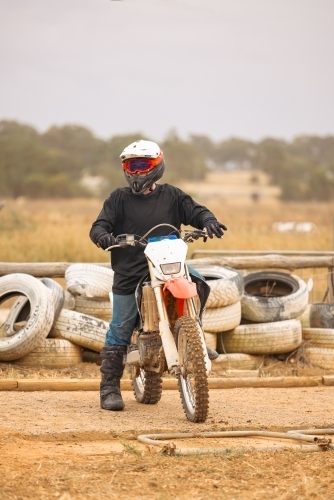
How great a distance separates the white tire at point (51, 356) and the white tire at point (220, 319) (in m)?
1.44

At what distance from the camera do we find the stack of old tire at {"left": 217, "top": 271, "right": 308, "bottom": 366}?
32.5ft

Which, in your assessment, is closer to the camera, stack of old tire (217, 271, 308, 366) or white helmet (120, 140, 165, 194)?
white helmet (120, 140, 165, 194)

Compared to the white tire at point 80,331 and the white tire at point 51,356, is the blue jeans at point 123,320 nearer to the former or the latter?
the white tire at point 51,356

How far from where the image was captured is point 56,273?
1036 cm

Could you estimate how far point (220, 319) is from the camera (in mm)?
9734

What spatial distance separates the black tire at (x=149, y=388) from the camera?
7004 millimetres

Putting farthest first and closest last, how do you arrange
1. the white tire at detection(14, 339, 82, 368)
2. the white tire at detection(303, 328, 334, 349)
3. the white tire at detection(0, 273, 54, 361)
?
the white tire at detection(303, 328, 334, 349), the white tire at detection(14, 339, 82, 368), the white tire at detection(0, 273, 54, 361)

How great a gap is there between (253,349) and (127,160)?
3890 mm

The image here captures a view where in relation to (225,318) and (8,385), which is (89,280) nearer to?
(225,318)

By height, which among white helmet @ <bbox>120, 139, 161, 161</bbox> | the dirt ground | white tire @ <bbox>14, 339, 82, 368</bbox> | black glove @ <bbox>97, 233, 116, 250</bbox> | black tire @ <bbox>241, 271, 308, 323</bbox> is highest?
white helmet @ <bbox>120, 139, 161, 161</bbox>

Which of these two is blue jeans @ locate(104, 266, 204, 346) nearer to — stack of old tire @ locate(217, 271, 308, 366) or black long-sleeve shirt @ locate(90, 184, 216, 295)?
black long-sleeve shirt @ locate(90, 184, 216, 295)

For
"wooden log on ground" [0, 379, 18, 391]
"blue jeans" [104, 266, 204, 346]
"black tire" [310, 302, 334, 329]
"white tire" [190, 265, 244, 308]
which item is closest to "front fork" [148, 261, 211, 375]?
"blue jeans" [104, 266, 204, 346]

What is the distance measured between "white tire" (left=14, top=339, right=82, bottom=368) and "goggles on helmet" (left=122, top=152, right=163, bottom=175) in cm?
294

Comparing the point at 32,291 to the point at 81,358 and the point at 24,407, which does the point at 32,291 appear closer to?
Result: the point at 81,358
